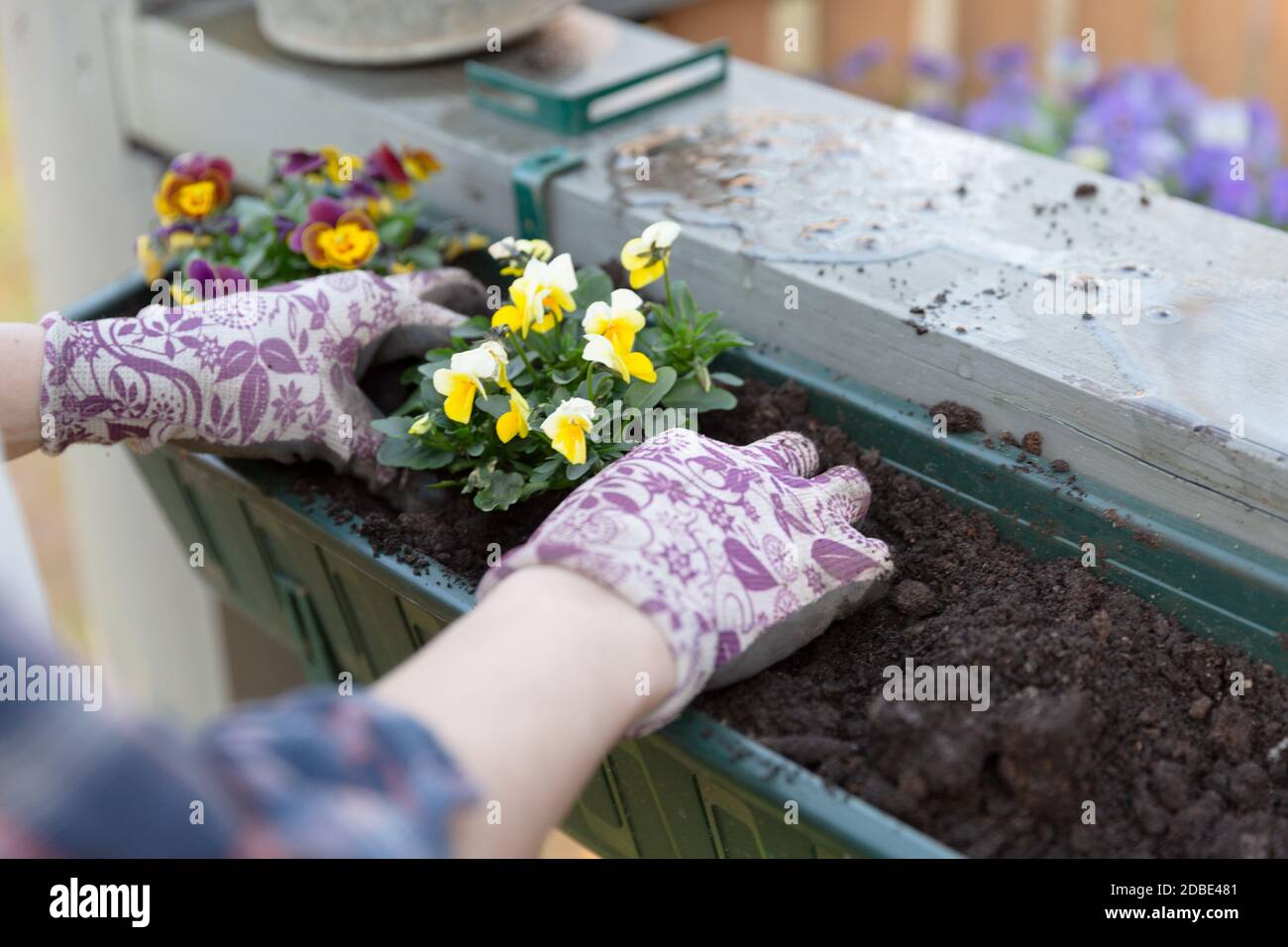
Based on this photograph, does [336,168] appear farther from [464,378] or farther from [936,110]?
[936,110]

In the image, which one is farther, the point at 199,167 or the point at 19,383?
the point at 199,167

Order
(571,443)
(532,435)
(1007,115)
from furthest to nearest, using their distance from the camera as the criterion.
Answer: (1007,115), (532,435), (571,443)

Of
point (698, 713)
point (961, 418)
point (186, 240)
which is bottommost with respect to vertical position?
point (698, 713)

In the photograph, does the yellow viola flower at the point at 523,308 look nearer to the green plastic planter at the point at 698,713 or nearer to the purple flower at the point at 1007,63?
the green plastic planter at the point at 698,713

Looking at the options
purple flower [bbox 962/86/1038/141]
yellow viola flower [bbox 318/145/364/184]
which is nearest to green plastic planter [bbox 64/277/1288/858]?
yellow viola flower [bbox 318/145/364/184]

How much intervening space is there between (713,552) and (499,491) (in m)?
0.31

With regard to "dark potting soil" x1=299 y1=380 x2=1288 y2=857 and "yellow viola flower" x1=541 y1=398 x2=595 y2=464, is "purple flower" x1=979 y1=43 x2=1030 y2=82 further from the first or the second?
"yellow viola flower" x1=541 y1=398 x2=595 y2=464

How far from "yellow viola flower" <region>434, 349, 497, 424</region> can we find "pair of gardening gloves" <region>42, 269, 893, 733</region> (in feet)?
0.31

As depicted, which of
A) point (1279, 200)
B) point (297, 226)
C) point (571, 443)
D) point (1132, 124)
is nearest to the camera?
point (571, 443)

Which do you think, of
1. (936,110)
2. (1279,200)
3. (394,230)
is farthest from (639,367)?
(936,110)

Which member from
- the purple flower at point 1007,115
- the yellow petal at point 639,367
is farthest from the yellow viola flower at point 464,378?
the purple flower at point 1007,115

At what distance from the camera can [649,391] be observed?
50.2 inches

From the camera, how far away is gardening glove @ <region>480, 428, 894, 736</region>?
0.93 meters
